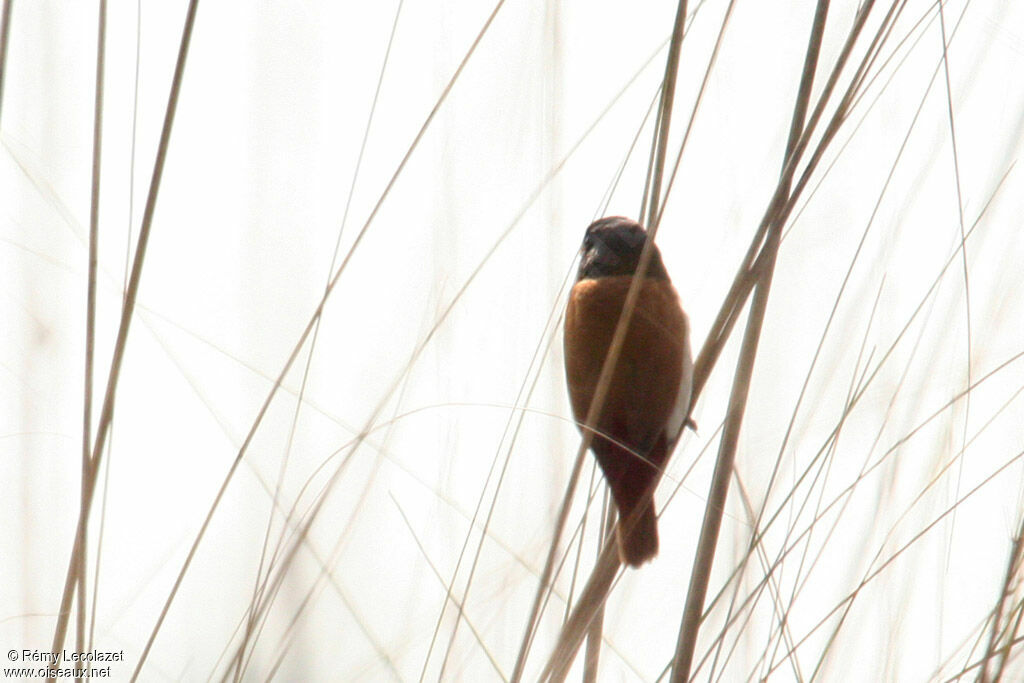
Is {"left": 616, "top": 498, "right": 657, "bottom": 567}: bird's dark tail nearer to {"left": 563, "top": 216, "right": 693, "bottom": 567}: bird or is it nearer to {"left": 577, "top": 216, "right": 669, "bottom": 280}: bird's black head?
{"left": 563, "top": 216, "right": 693, "bottom": 567}: bird

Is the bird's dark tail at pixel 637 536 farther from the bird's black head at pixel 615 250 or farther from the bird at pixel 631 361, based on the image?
the bird's black head at pixel 615 250

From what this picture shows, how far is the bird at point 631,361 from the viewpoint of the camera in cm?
160

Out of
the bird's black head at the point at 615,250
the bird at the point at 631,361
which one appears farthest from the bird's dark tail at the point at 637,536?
the bird's black head at the point at 615,250

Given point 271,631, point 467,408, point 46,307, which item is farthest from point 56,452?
point 467,408

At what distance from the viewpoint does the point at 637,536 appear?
1.30 metres

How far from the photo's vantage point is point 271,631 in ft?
2.66

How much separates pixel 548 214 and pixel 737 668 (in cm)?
48

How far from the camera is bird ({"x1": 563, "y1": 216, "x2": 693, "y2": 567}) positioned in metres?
1.60

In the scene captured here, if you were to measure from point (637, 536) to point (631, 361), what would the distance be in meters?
0.43

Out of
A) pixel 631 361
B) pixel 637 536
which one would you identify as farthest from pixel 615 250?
pixel 637 536

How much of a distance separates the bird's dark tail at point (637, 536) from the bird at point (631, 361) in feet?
0.05

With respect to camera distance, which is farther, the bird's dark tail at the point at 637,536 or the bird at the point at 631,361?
the bird at the point at 631,361

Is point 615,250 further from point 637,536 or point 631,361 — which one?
point 637,536

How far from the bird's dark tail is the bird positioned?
0.05ft
